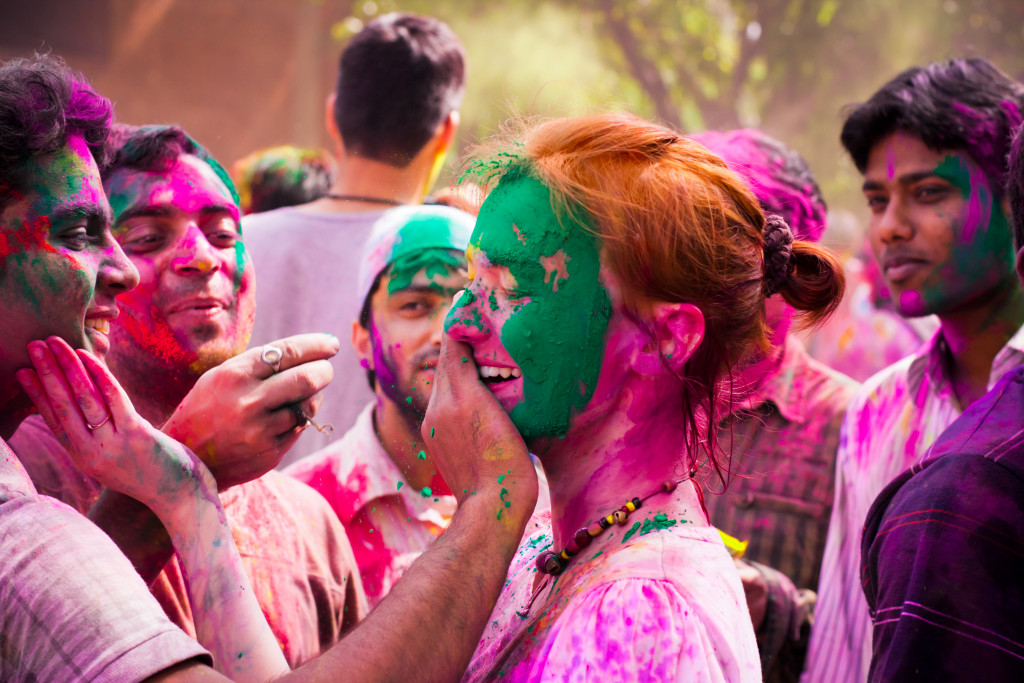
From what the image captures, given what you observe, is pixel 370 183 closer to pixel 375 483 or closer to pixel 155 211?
pixel 155 211

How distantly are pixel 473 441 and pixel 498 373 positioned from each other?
0.16 metres

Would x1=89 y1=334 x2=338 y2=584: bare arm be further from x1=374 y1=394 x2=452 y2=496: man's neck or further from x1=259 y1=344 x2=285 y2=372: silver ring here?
x1=374 y1=394 x2=452 y2=496: man's neck

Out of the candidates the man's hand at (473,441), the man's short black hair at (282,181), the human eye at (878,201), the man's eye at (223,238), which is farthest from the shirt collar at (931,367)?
the man's short black hair at (282,181)

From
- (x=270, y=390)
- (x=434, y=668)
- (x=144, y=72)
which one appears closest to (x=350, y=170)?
(x=270, y=390)

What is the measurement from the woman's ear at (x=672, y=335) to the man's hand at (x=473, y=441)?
0.32m

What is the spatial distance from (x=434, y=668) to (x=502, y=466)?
1.27ft

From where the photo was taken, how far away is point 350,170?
332 cm

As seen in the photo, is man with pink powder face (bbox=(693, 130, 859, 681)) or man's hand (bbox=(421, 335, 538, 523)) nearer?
man's hand (bbox=(421, 335, 538, 523))

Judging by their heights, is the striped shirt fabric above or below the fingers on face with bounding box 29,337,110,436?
below

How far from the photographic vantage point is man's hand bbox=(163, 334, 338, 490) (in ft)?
6.20

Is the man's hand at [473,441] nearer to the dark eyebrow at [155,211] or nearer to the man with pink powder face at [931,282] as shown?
the dark eyebrow at [155,211]

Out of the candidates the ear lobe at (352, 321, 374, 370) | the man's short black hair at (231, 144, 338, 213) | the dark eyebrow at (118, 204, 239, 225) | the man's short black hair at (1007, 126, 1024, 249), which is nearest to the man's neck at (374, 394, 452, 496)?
the ear lobe at (352, 321, 374, 370)

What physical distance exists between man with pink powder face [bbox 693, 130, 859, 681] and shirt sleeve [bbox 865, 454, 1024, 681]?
1.46 metres

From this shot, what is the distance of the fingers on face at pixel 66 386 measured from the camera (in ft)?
5.60
